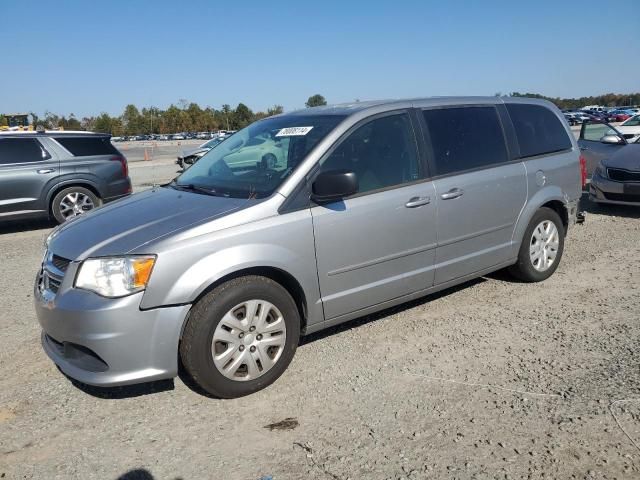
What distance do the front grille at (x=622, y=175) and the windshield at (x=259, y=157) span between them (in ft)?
20.3

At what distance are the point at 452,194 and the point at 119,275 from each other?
259 centimetres

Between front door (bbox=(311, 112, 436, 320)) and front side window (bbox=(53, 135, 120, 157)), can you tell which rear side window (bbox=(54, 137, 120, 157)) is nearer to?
front side window (bbox=(53, 135, 120, 157))

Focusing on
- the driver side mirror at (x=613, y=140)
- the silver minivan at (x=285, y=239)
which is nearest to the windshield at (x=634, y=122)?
the driver side mirror at (x=613, y=140)

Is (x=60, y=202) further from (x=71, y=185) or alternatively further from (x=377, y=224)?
(x=377, y=224)

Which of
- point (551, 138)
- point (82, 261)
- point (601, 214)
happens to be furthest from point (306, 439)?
point (601, 214)

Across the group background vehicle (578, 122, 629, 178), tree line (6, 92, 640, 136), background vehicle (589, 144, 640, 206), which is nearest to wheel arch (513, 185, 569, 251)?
background vehicle (589, 144, 640, 206)

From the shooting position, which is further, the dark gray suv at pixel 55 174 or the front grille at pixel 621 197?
the dark gray suv at pixel 55 174

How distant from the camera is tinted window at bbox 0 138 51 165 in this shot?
8.67 metres

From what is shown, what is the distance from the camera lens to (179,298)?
10.1 ft

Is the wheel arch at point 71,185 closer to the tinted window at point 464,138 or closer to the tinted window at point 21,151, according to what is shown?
the tinted window at point 21,151

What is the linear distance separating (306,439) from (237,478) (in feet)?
1.47

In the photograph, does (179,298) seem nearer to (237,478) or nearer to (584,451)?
(237,478)

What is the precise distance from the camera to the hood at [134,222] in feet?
10.5

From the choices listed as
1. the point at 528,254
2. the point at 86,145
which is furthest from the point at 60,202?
the point at 528,254
